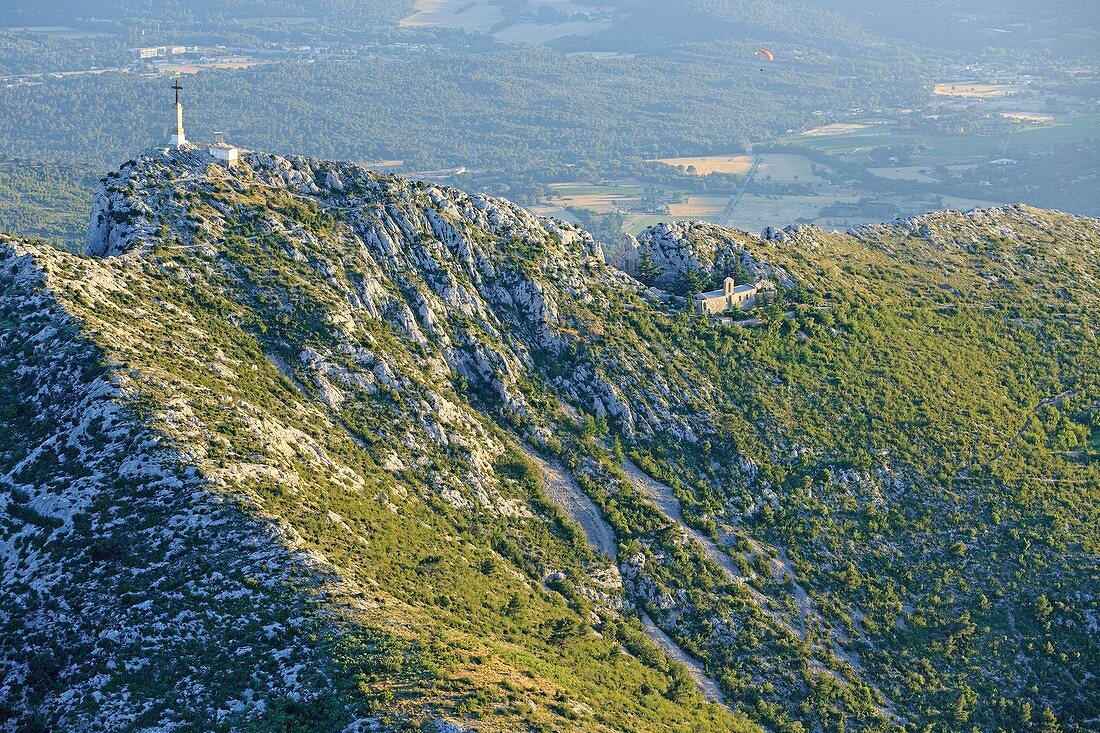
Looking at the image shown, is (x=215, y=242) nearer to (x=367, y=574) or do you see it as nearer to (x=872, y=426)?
(x=367, y=574)

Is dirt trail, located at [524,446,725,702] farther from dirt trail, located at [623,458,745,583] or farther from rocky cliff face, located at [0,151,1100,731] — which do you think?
dirt trail, located at [623,458,745,583]

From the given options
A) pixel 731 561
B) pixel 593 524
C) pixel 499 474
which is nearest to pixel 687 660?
pixel 731 561

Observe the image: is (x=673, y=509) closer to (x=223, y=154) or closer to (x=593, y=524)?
(x=593, y=524)

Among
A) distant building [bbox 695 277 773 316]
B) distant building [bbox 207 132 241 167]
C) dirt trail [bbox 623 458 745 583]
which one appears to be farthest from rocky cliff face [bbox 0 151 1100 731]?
distant building [bbox 695 277 773 316]

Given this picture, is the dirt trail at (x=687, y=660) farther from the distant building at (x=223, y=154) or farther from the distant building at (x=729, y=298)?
the distant building at (x=223, y=154)

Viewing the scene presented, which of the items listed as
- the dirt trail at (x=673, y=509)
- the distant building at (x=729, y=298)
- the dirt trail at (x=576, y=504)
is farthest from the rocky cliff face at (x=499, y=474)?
the distant building at (x=729, y=298)
